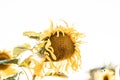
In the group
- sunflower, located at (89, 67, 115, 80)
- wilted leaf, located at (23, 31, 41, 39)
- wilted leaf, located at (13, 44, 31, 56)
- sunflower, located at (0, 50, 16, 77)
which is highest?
wilted leaf, located at (23, 31, 41, 39)

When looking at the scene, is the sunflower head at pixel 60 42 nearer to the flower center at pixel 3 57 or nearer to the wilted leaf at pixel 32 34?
the wilted leaf at pixel 32 34

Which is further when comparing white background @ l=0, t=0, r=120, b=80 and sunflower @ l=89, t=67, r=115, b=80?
sunflower @ l=89, t=67, r=115, b=80

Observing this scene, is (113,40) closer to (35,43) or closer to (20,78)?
(35,43)

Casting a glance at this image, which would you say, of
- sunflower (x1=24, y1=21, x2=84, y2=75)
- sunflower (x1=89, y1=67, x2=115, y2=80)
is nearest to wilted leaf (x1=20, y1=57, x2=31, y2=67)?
sunflower (x1=24, y1=21, x2=84, y2=75)

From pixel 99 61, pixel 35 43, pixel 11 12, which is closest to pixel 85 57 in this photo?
pixel 99 61

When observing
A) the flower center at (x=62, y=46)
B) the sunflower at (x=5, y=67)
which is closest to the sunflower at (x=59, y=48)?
the flower center at (x=62, y=46)

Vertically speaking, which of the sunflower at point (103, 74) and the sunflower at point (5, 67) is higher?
the sunflower at point (5, 67)

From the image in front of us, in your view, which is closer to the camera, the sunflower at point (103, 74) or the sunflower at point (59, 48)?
the sunflower at point (59, 48)

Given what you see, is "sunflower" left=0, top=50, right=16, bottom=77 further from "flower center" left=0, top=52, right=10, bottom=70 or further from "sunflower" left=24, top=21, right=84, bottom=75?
"sunflower" left=24, top=21, right=84, bottom=75
